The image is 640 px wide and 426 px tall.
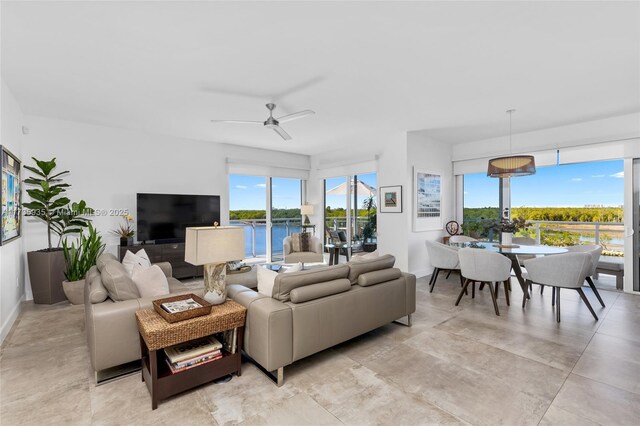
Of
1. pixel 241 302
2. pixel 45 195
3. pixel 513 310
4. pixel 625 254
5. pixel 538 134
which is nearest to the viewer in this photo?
pixel 241 302

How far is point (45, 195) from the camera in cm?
406

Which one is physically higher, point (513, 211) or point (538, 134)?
point (538, 134)

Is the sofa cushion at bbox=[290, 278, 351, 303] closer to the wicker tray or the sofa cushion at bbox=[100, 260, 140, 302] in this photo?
the wicker tray

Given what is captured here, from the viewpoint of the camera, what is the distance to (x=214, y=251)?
227cm

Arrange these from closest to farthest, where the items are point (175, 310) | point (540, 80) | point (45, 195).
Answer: point (175, 310), point (540, 80), point (45, 195)

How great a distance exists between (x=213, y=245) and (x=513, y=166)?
3.74 meters

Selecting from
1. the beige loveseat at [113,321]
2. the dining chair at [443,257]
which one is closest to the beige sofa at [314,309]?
the beige loveseat at [113,321]

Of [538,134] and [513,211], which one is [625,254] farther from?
[538,134]

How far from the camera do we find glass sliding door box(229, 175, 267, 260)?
662 centimetres

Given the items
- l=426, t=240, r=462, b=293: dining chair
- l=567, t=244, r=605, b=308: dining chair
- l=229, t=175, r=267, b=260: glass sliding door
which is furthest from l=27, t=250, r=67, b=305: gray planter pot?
l=567, t=244, r=605, b=308: dining chair

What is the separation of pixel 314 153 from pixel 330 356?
5.25 meters

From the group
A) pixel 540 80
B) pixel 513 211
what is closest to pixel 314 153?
pixel 513 211

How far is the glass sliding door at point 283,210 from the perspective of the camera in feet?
23.4

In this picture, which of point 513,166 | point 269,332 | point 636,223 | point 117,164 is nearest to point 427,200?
point 513,166
